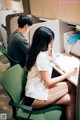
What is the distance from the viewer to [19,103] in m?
1.66

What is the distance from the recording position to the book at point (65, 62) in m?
2.00

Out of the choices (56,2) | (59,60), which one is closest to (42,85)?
(59,60)

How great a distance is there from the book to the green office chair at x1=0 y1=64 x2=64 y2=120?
0.44 m

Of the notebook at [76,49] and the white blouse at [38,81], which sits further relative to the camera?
the notebook at [76,49]

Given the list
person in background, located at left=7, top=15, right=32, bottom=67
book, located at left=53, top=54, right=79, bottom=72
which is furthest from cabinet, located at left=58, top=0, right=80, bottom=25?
person in background, located at left=7, top=15, right=32, bottom=67

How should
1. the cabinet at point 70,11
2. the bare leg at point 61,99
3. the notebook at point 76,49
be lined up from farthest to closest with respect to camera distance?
the notebook at point 76,49
the cabinet at point 70,11
the bare leg at point 61,99

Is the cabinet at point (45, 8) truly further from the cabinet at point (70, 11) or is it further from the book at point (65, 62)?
the book at point (65, 62)

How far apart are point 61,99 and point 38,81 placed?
0.27 m

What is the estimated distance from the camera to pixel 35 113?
5.50 ft

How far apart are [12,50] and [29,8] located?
1112 mm

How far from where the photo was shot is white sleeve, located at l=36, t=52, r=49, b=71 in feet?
5.47

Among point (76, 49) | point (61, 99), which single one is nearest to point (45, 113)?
point (61, 99)

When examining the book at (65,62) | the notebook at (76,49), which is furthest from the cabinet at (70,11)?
the book at (65,62)

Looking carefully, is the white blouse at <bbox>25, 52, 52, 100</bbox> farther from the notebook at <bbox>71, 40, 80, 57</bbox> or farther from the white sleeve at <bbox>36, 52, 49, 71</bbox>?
the notebook at <bbox>71, 40, 80, 57</bbox>
